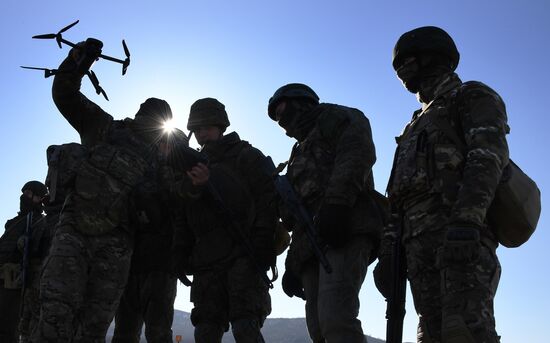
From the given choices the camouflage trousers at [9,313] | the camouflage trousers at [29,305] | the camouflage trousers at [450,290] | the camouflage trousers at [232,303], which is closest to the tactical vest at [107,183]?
the camouflage trousers at [232,303]

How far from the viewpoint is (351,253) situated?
4.59 metres

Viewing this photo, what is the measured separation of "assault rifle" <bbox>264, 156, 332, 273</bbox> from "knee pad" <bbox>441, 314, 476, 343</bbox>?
1.30 meters

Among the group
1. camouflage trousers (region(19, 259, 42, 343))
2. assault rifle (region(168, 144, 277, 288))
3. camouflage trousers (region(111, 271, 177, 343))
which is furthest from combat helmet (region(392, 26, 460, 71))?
camouflage trousers (region(19, 259, 42, 343))

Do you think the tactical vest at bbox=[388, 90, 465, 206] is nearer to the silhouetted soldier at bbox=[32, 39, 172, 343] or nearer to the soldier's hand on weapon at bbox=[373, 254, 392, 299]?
the soldier's hand on weapon at bbox=[373, 254, 392, 299]

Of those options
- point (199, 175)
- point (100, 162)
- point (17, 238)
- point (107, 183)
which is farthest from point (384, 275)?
point (17, 238)

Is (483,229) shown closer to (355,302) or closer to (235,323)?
(355,302)

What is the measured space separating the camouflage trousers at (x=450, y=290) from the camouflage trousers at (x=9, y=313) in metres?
7.87

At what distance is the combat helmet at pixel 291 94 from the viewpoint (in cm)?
566

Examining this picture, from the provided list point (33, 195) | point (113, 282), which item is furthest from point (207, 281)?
point (33, 195)

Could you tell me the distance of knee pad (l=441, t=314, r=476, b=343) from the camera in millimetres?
3234

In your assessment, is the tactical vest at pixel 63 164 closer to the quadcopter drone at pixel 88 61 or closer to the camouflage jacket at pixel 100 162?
the camouflage jacket at pixel 100 162

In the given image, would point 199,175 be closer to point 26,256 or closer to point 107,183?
point 107,183

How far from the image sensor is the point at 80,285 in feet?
18.3

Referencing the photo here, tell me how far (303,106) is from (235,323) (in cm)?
214
